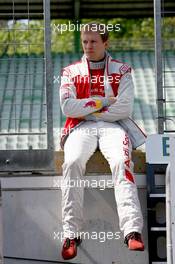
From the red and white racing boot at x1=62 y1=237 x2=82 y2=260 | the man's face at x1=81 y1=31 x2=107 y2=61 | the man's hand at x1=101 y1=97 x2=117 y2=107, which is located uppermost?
the man's face at x1=81 y1=31 x2=107 y2=61

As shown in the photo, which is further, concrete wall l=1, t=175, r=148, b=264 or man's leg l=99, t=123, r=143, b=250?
concrete wall l=1, t=175, r=148, b=264

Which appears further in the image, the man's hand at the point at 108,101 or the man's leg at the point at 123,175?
the man's hand at the point at 108,101

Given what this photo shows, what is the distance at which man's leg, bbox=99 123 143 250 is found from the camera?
6496 millimetres

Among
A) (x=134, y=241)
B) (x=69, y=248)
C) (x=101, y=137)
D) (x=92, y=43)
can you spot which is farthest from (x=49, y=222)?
(x=92, y=43)

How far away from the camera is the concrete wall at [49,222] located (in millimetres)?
6992

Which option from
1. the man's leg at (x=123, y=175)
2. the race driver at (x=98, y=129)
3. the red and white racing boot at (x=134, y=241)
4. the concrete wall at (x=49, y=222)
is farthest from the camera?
the concrete wall at (x=49, y=222)

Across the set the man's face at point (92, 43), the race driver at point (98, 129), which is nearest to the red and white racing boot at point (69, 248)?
the race driver at point (98, 129)

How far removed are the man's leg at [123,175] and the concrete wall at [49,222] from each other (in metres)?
0.33

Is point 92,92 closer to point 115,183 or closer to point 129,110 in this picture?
point 129,110

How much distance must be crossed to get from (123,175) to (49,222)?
808 mm

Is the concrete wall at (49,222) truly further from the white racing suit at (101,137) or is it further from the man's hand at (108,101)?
the man's hand at (108,101)

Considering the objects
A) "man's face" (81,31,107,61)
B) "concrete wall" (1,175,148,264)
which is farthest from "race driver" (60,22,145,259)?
"concrete wall" (1,175,148,264)

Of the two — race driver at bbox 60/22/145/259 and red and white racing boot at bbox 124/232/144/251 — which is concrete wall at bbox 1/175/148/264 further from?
red and white racing boot at bbox 124/232/144/251

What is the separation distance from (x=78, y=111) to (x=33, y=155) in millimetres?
649
